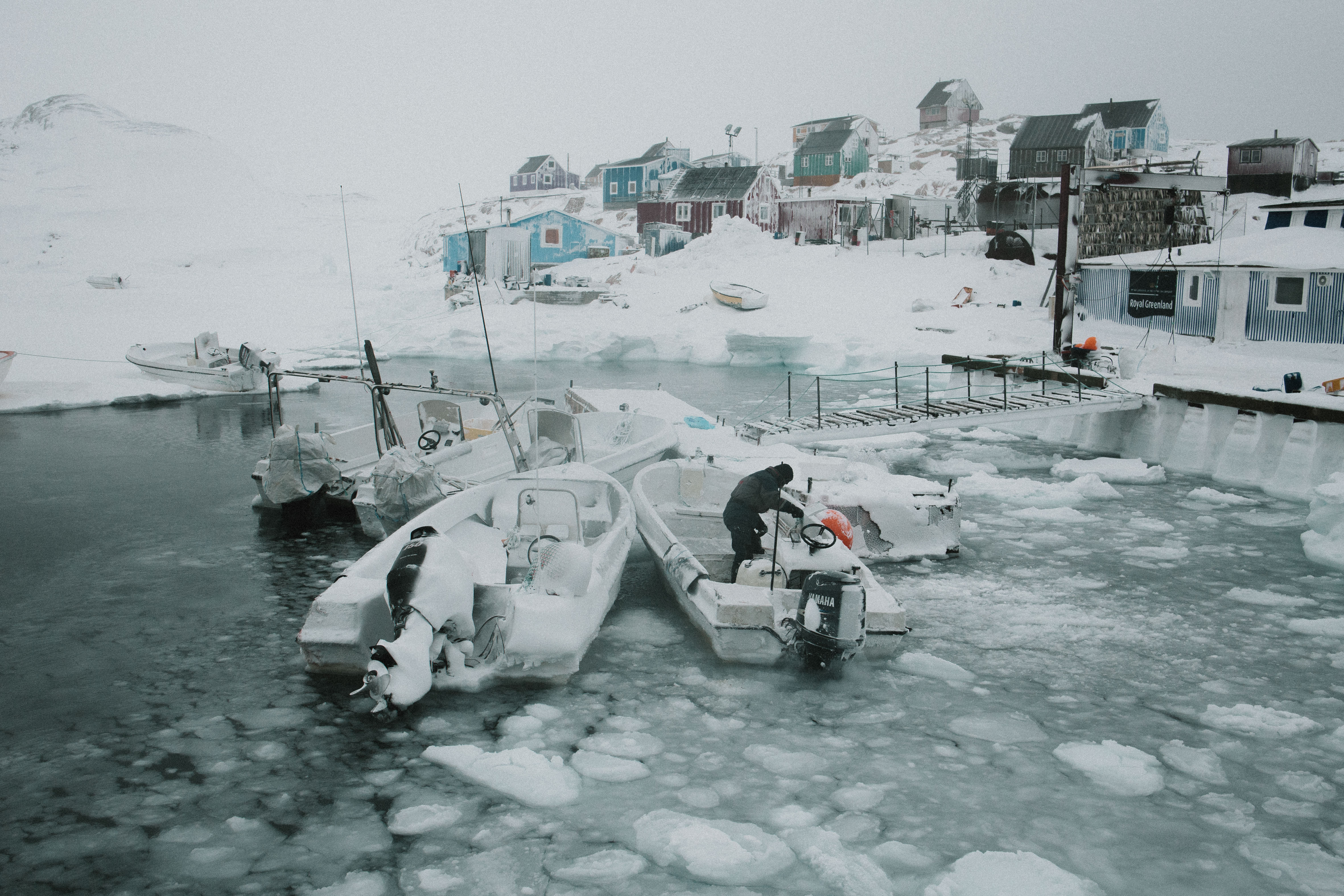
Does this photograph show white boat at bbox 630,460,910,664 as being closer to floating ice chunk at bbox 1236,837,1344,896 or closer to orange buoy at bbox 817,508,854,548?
orange buoy at bbox 817,508,854,548

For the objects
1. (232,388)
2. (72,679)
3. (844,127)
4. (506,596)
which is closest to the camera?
(506,596)

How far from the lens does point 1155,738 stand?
638 centimetres

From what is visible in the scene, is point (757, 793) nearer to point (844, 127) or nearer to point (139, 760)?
point (139, 760)

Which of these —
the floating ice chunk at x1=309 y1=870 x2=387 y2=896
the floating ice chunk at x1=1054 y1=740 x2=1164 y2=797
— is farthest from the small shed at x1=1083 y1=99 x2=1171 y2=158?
the floating ice chunk at x1=309 y1=870 x2=387 y2=896

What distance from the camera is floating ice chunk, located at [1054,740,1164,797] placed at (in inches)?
227

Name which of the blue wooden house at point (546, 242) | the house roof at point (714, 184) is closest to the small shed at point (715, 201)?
the house roof at point (714, 184)

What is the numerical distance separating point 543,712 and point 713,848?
2061 mm

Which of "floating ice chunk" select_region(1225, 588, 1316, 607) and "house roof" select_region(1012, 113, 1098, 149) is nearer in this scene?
"floating ice chunk" select_region(1225, 588, 1316, 607)

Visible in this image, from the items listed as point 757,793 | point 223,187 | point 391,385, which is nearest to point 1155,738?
point 757,793

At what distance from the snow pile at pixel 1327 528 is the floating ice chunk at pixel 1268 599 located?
130 cm

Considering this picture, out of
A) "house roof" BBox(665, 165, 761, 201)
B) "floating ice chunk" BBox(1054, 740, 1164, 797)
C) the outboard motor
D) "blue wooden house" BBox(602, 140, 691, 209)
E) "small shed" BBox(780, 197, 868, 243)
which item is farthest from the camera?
"blue wooden house" BBox(602, 140, 691, 209)

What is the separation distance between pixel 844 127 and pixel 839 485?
6110 centimetres

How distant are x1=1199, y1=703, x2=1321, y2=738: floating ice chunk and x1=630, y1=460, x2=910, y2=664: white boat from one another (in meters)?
2.24

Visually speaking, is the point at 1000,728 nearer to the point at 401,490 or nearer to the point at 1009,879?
the point at 1009,879
